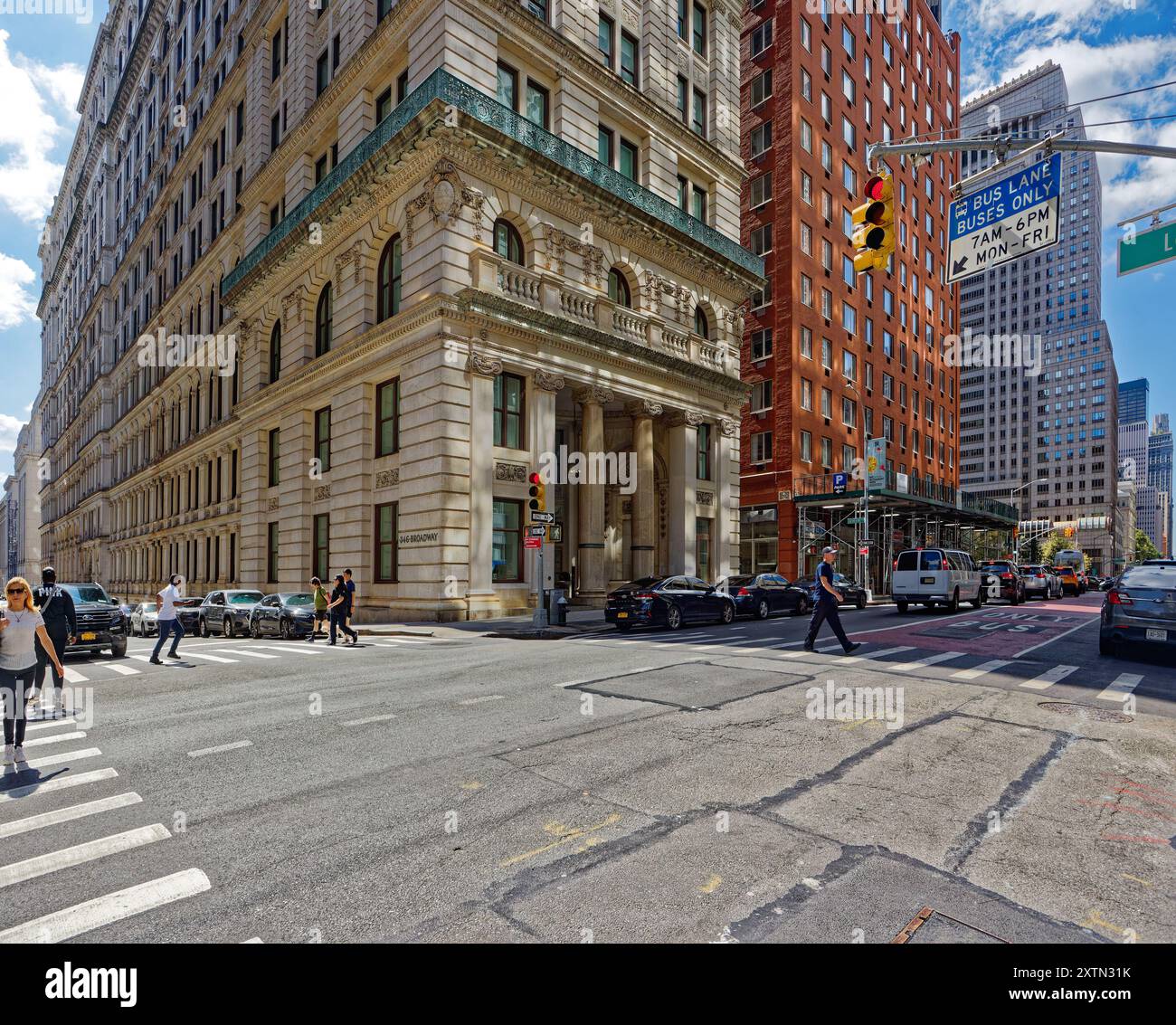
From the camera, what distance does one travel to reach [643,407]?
98.1 ft

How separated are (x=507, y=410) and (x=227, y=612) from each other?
12079mm

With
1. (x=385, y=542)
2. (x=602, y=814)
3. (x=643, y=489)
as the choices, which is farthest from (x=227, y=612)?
(x=602, y=814)

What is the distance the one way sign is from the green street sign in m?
1.21

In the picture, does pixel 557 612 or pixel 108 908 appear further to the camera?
pixel 557 612

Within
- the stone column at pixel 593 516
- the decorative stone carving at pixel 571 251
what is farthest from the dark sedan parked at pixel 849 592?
the decorative stone carving at pixel 571 251

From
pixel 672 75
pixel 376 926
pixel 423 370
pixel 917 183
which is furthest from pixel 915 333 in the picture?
pixel 376 926


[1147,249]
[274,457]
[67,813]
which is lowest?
[67,813]

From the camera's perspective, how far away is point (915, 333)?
5903 centimetres

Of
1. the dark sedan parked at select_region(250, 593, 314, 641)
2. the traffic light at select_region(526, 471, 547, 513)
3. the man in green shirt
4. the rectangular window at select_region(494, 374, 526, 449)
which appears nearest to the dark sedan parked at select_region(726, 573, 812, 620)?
the traffic light at select_region(526, 471, 547, 513)

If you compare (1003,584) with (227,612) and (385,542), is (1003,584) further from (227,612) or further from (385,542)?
(227,612)

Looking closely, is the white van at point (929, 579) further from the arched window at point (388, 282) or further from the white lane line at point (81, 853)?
the white lane line at point (81, 853)

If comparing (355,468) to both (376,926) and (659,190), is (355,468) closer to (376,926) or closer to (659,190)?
(659,190)

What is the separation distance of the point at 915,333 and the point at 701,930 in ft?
209

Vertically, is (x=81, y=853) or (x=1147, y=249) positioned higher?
(x=1147, y=249)
